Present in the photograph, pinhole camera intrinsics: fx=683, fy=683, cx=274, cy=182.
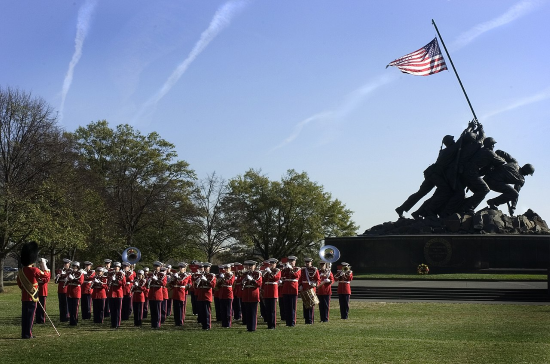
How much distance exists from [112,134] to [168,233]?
10058 millimetres

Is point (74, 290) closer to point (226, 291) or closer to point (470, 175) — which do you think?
point (226, 291)

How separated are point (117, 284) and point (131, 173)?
38.5 meters

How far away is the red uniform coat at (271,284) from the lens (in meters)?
17.2

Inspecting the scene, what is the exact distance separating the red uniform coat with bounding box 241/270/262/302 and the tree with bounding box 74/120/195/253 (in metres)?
35.5

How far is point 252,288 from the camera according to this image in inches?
664

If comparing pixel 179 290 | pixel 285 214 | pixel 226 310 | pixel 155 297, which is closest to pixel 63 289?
pixel 155 297

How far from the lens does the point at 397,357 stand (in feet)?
38.1

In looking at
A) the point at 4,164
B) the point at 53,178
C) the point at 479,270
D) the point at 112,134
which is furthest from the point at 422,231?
the point at 112,134

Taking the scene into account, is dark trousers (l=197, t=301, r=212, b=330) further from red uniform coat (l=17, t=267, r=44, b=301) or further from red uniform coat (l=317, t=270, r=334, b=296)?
red uniform coat (l=17, t=267, r=44, b=301)

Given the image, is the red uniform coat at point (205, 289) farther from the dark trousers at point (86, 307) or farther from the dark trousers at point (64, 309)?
the dark trousers at point (64, 309)

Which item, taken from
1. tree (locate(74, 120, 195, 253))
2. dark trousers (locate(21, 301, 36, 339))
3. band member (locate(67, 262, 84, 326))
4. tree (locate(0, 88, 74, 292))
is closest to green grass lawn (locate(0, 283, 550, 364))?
dark trousers (locate(21, 301, 36, 339))

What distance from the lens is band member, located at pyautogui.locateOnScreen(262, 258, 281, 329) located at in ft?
56.7

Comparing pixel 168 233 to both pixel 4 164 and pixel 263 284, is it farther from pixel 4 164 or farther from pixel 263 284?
pixel 263 284

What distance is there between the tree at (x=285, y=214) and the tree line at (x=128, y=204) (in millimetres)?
96
